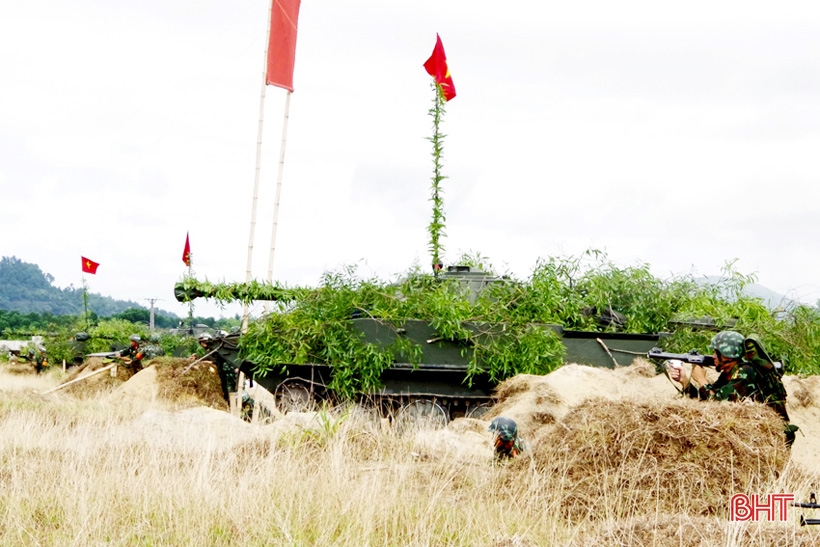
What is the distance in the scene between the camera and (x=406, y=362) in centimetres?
1213

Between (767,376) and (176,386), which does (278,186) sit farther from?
(767,376)

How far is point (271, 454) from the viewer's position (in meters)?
7.57

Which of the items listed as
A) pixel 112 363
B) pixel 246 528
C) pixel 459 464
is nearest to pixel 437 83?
pixel 112 363

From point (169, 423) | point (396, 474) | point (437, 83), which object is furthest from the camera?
point (437, 83)

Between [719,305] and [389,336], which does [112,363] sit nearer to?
[389,336]

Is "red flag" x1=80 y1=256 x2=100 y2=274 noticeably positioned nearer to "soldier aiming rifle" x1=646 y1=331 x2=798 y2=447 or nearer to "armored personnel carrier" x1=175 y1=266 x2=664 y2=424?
"armored personnel carrier" x1=175 y1=266 x2=664 y2=424

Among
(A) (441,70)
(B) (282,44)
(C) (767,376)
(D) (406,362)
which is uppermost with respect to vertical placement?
(A) (441,70)

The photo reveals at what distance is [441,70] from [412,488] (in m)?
12.9

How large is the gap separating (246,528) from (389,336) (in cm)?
628

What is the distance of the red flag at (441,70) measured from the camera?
1862cm

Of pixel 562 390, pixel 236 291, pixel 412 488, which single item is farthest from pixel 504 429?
pixel 236 291

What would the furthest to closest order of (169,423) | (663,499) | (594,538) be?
(169,423) → (663,499) → (594,538)

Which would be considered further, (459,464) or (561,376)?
(561,376)

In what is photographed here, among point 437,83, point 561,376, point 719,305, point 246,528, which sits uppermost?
point 437,83
